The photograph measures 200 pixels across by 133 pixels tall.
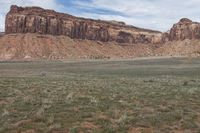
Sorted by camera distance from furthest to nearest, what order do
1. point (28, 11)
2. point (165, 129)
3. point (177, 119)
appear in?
point (28, 11), point (177, 119), point (165, 129)

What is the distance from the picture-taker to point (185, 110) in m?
19.6

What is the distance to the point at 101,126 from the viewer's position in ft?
50.8

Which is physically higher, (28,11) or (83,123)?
(28,11)

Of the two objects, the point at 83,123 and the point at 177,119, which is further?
the point at 177,119

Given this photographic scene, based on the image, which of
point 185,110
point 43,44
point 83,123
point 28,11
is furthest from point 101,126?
point 28,11

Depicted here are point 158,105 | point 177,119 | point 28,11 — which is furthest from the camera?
point 28,11

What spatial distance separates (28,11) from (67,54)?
133 feet

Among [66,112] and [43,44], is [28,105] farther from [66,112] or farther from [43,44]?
[43,44]

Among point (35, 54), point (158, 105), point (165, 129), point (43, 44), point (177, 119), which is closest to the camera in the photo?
point (165, 129)

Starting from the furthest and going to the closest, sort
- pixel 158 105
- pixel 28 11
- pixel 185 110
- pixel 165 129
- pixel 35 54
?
pixel 28 11
pixel 35 54
pixel 158 105
pixel 185 110
pixel 165 129

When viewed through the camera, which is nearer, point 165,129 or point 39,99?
point 165,129

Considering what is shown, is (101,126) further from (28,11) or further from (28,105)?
(28,11)

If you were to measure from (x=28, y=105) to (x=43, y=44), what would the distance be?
15436 cm

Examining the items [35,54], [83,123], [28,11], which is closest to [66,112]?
[83,123]
